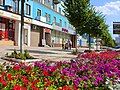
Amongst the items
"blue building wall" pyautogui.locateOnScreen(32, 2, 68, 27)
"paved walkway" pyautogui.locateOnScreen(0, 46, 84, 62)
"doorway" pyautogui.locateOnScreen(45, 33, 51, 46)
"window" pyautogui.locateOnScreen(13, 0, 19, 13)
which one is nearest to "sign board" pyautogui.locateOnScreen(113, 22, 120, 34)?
"paved walkway" pyautogui.locateOnScreen(0, 46, 84, 62)

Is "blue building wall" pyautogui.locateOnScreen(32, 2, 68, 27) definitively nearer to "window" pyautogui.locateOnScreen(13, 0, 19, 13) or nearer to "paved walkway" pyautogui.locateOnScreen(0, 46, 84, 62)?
"window" pyautogui.locateOnScreen(13, 0, 19, 13)

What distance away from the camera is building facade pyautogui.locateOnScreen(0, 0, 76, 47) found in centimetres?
4491

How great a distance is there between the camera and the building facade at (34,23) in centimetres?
4491

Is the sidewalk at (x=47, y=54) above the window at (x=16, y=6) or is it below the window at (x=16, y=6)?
below

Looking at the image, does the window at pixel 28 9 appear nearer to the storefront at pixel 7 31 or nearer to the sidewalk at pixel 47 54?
the storefront at pixel 7 31

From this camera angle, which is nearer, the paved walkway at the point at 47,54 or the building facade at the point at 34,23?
the paved walkway at the point at 47,54

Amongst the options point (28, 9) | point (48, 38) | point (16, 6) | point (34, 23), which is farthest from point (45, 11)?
point (16, 6)

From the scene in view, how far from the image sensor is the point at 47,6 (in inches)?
2489

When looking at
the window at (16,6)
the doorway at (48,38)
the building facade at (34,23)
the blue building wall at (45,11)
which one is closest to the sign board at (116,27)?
the building facade at (34,23)

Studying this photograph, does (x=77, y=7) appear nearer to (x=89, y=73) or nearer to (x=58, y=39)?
(x=89, y=73)

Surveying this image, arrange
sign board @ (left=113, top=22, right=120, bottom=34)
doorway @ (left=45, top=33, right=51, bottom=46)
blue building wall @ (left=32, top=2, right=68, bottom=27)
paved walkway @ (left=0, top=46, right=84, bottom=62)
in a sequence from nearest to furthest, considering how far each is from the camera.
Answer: paved walkway @ (left=0, top=46, right=84, bottom=62) → sign board @ (left=113, top=22, right=120, bottom=34) → blue building wall @ (left=32, top=2, right=68, bottom=27) → doorway @ (left=45, top=33, right=51, bottom=46)

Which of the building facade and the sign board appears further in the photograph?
the building facade

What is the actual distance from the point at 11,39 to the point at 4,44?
10.0 ft

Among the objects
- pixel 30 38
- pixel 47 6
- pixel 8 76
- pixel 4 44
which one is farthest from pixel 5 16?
pixel 8 76
